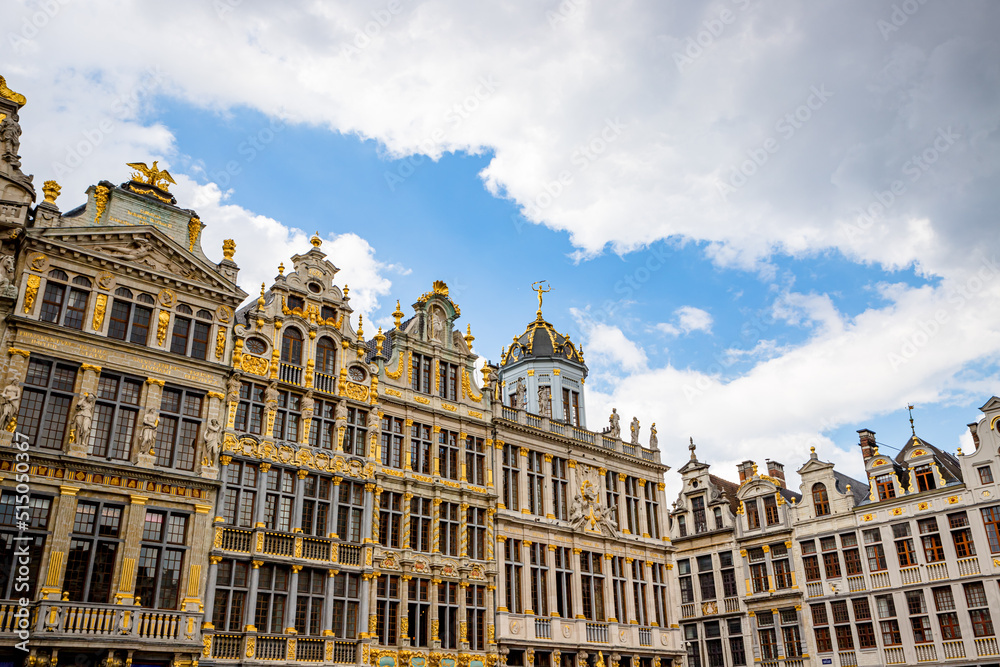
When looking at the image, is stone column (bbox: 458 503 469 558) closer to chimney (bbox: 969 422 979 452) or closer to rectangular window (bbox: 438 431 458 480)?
rectangular window (bbox: 438 431 458 480)

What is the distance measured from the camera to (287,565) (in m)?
30.2

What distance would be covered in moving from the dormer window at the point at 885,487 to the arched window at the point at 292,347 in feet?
104

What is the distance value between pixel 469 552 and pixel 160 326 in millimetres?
15436

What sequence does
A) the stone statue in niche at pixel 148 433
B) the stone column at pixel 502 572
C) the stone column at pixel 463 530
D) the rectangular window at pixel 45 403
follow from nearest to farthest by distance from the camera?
the rectangular window at pixel 45 403 → the stone statue in niche at pixel 148 433 → the stone column at pixel 463 530 → the stone column at pixel 502 572

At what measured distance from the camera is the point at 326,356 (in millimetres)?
34688

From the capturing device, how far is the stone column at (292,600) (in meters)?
29.7

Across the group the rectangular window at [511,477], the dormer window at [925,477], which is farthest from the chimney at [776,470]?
the rectangular window at [511,477]

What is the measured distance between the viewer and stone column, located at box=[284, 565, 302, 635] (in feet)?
97.3

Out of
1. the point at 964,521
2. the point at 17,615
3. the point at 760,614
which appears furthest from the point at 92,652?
the point at 964,521

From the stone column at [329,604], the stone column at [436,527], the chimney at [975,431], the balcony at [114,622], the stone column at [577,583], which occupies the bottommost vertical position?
the balcony at [114,622]

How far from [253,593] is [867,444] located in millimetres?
37199

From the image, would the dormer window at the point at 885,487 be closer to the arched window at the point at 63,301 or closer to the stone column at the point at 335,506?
the stone column at the point at 335,506

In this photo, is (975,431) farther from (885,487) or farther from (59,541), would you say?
(59,541)

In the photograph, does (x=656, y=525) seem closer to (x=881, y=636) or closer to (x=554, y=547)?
(x=554, y=547)
